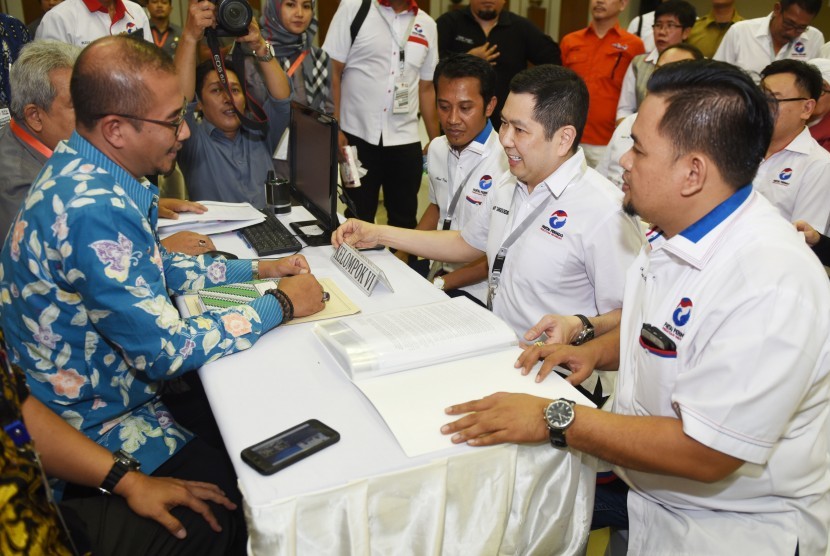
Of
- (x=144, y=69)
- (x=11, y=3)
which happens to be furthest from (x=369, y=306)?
(x=11, y=3)

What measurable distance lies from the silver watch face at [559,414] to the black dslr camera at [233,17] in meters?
2.19

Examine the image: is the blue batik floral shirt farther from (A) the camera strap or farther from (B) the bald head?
(A) the camera strap

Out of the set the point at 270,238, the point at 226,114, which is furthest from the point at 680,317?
the point at 226,114

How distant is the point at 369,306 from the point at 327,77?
2.11 meters

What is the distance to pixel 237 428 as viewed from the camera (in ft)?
3.86

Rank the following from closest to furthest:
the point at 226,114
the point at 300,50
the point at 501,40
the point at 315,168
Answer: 1. the point at 315,168
2. the point at 226,114
3. the point at 300,50
4. the point at 501,40

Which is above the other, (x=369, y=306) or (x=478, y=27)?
(x=478, y=27)

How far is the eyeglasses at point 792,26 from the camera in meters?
3.96

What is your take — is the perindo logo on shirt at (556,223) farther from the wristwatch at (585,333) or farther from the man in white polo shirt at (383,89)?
the man in white polo shirt at (383,89)

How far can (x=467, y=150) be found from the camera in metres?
2.66

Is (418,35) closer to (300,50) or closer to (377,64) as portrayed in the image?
(377,64)

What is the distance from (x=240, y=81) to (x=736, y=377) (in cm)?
244

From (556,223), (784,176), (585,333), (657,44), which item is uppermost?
(657,44)

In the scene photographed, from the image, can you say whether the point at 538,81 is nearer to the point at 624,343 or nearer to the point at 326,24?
the point at 624,343
